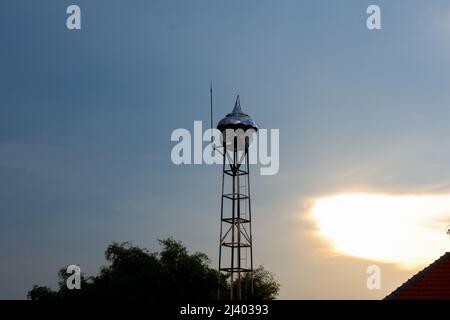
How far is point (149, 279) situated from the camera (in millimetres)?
61000

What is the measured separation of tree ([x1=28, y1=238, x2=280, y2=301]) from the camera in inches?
2328

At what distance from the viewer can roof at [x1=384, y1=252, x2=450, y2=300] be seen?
1013 inches

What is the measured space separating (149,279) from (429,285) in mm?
39122

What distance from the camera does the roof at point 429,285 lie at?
1013 inches

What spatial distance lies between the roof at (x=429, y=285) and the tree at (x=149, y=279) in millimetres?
29861

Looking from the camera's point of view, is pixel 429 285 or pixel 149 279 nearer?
pixel 429 285

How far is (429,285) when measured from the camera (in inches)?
1027

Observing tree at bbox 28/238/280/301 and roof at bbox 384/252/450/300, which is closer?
roof at bbox 384/252/450/300

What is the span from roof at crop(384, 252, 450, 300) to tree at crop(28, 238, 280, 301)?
98.0ft

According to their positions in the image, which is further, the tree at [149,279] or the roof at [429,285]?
the tree at [149,279]
